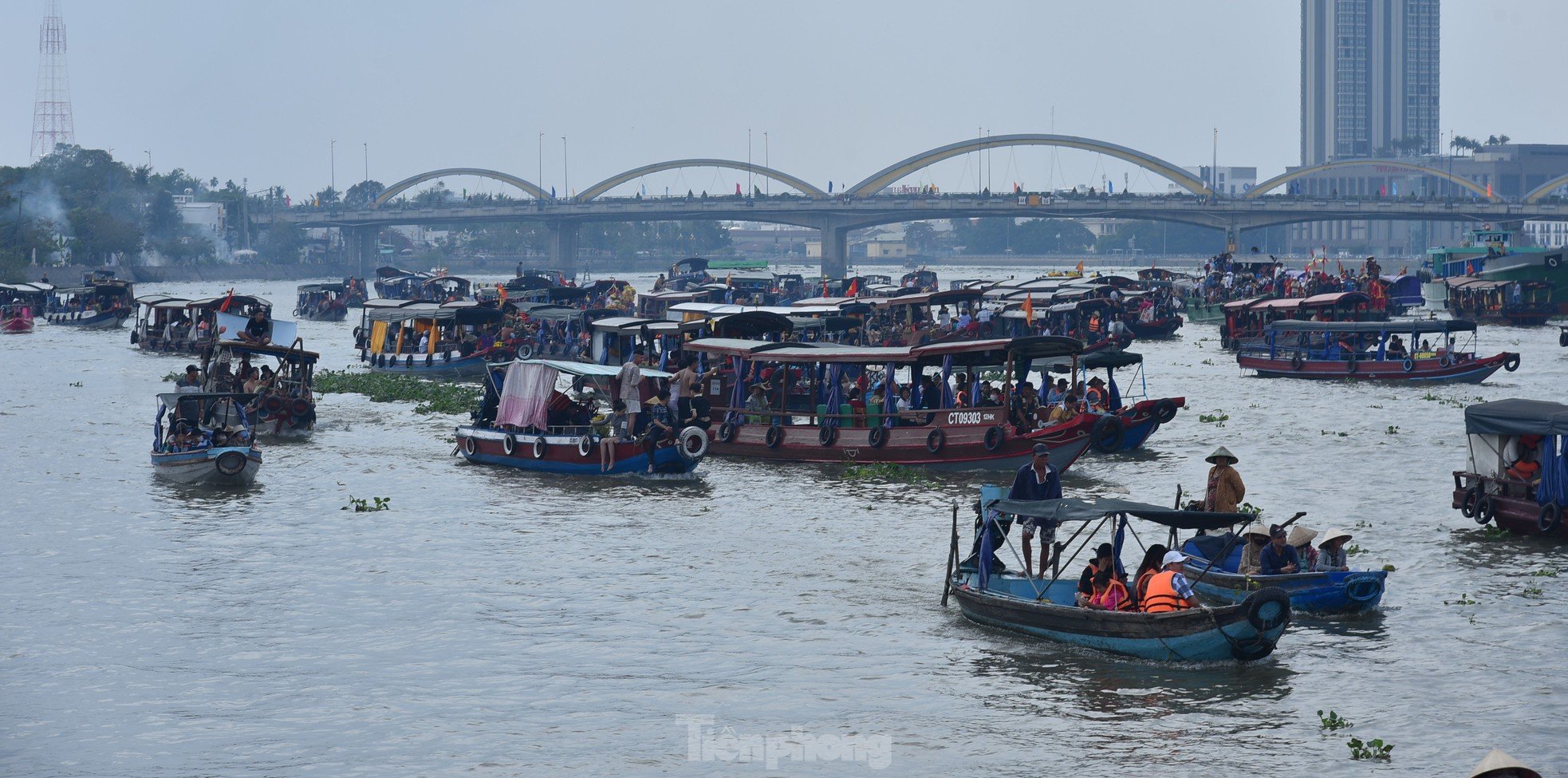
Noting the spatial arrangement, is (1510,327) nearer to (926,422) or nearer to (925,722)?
(926,422)

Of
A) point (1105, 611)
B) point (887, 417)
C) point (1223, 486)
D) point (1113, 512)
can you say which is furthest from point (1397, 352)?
point (1105, 611)

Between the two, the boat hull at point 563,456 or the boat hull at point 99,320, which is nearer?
the boat hull at point 563,456

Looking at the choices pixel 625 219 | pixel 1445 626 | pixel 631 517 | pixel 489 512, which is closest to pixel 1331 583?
pixel 1445 626

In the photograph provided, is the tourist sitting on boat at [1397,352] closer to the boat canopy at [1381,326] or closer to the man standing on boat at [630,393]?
the boat canopy at [1381,326]

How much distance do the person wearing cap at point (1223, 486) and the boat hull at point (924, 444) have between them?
7227 millimetres

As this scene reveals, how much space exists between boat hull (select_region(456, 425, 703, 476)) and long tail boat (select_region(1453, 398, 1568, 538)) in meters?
12.6

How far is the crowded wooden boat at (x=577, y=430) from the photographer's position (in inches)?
1105

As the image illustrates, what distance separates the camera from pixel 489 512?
25922 millimetres

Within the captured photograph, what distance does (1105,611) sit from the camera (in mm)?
15969

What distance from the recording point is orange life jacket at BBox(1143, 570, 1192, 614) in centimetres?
1576

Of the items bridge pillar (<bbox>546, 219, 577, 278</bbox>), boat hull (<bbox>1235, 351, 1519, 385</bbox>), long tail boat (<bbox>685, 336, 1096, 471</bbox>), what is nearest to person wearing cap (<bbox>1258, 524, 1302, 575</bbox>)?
long tail boat (<bbox>685, 336, 1096, 471</bbox>)

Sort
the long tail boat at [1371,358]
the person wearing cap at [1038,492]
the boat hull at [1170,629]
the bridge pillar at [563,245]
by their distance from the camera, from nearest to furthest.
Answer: the boat hull at [1170,629]
the person wearing cap at [1038,492]
the long tail boat at [1371,358]
the bridge pillar at [563,245]

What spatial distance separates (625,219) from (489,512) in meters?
120

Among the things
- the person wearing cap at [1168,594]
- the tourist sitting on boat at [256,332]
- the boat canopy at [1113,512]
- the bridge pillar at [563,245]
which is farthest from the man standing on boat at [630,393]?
the bridge pillar at [563,245]
